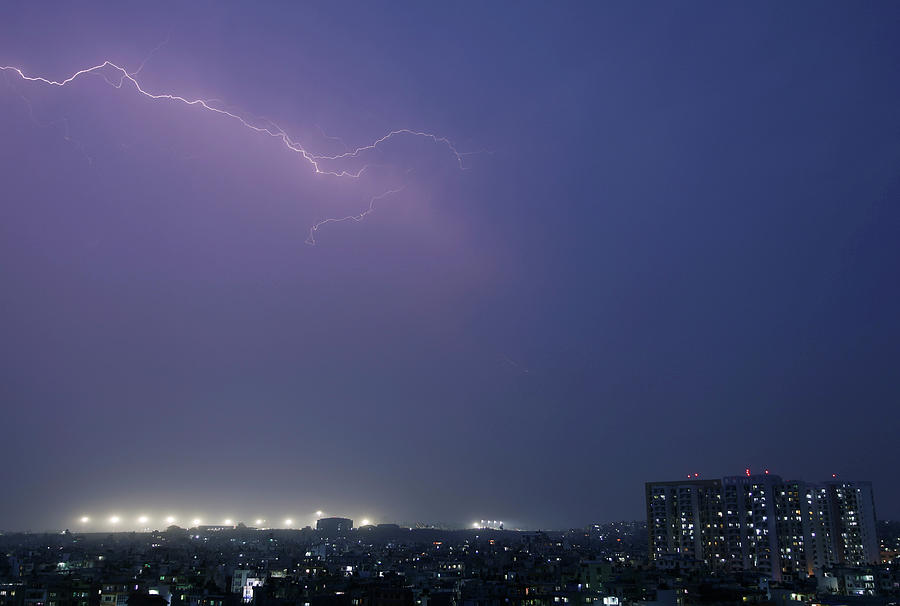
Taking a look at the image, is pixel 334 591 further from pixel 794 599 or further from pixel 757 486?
pixel 757 486

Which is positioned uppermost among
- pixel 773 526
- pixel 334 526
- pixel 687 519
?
pixel 687 519

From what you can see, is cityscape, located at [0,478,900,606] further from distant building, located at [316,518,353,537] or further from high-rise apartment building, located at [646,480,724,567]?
distant building, located at [316,518,353,537]

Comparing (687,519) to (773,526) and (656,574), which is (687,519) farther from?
(656,574)

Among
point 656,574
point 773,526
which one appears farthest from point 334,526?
point 656,574

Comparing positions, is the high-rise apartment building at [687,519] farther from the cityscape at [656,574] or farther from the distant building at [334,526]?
the distant building at [334,526]

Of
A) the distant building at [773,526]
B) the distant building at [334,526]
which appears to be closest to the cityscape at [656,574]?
the distant building at [773,526]

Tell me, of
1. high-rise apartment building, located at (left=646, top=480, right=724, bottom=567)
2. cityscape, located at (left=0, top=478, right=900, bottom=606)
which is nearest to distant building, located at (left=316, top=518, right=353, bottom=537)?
cityscape, located at (left=0, top=478, right=900, bottom=606)

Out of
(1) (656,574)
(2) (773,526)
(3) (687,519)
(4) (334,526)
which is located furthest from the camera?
(4) (334,526)
